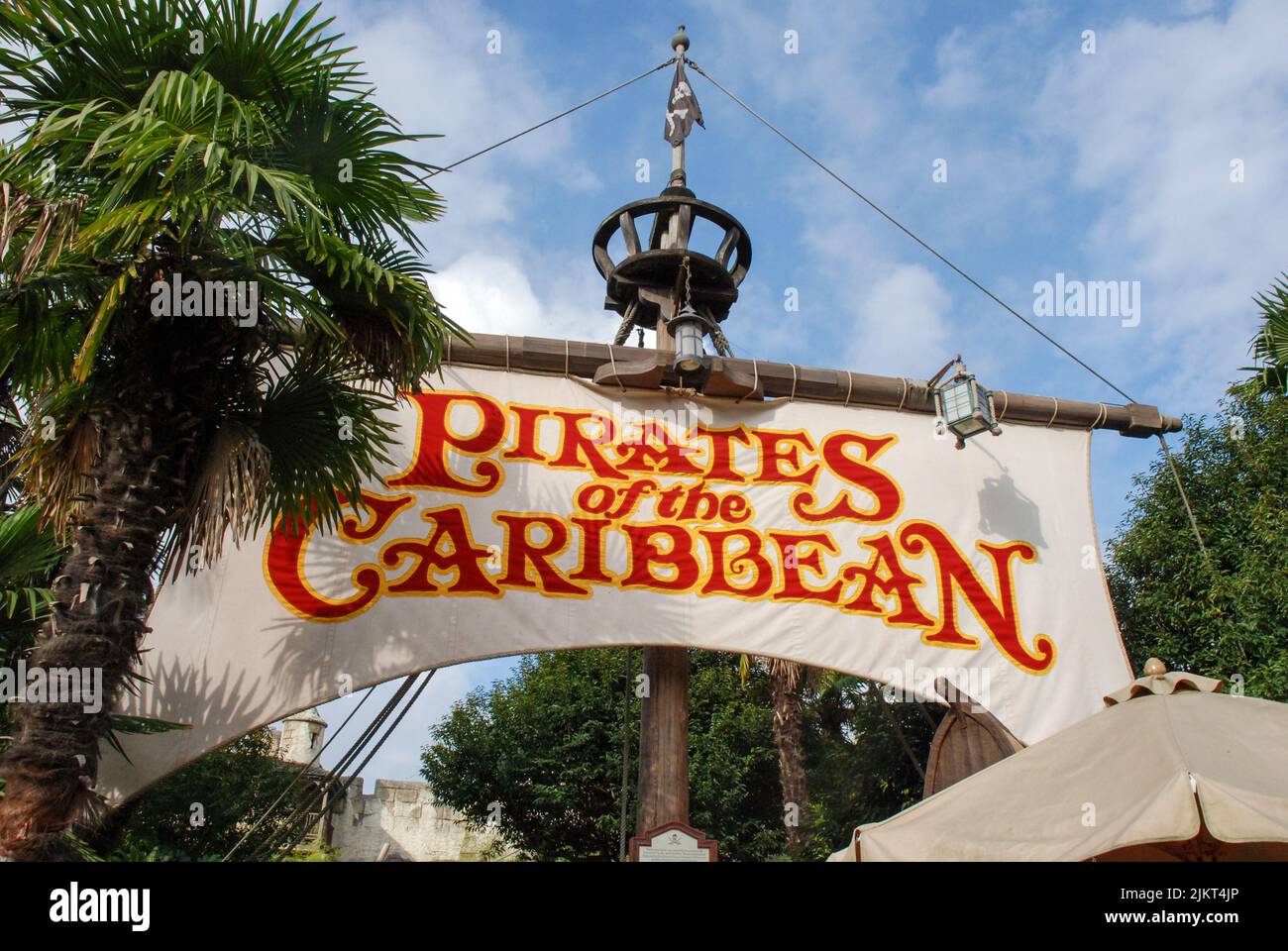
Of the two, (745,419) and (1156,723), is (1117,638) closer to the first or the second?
(745,419)

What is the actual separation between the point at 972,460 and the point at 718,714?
11.1 metres

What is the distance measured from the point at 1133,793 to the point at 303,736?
Answer: 2513cm

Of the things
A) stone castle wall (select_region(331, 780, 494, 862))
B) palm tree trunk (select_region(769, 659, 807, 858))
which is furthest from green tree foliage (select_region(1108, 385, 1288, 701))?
stone castle wall (select_region(331, 780, 494, 862))

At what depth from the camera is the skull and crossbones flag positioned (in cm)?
945

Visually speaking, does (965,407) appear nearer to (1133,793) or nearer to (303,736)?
(1133,793)

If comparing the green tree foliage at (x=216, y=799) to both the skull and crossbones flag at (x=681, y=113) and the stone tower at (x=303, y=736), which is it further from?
the skull and crossbones flag at (x=681, y=113)

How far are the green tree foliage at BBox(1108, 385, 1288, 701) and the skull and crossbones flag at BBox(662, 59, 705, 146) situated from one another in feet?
18.8

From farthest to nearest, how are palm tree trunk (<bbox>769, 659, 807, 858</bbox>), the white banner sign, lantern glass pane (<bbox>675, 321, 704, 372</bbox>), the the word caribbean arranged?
palm tree trunk (<bbox>769, 659, 807, 858</bbox>) < lantern glass pane (<bbox>675, 321, 704, 372</bbox>) < the the word caribbean < the white banner sign

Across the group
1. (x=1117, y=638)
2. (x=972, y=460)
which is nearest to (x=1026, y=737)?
(x=1117, y=638)

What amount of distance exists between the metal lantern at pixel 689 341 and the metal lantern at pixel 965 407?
2.00 m

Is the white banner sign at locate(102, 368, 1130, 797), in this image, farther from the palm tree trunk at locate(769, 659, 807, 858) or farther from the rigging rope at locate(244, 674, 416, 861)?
the palm tree trunk at locate(769, 659, 807, 858)

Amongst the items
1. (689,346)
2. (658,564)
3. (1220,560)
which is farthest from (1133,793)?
(1220,560)

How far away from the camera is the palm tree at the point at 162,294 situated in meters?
4.64

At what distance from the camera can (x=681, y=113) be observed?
31.1 ft
